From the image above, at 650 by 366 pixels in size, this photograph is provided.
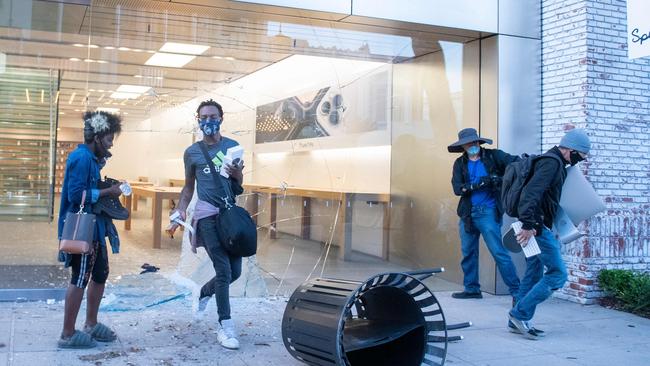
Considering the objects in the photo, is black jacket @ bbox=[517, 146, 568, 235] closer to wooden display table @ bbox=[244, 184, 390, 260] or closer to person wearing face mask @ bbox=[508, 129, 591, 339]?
person wearing face mask @ bbox=[508, 129, 591, 339]

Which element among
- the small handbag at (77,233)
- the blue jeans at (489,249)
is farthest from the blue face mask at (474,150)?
the small handbag at (77,233)

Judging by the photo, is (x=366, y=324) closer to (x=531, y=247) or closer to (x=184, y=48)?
(x=531, y=247)

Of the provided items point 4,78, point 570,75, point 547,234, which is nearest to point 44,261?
point 4,78

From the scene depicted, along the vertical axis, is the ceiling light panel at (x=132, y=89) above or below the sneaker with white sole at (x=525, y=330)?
above

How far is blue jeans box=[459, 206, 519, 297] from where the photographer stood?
6891 mm

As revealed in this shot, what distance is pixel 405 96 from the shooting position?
8703 mm

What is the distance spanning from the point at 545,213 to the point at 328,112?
319 cm

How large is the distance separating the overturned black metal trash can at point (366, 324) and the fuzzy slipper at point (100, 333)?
153 cm

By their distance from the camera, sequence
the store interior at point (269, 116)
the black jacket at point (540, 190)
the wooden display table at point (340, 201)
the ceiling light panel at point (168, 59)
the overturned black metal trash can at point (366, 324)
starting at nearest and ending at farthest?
the overturned black metal trash can at point (366, 324)
the black jacket at point (540, 190)
the store interior at point (269, 116)
the ceiling light panel at point (168, 59)
the wooden display table at point (340, 201)

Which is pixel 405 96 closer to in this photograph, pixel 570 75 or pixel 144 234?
pixel 570 75

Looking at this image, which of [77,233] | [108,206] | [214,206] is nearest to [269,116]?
[214,206]

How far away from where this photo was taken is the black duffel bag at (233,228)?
494cm

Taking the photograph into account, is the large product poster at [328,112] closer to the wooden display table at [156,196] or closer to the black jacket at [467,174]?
the wooden display table at [156,196]

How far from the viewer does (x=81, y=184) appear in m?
4.85
